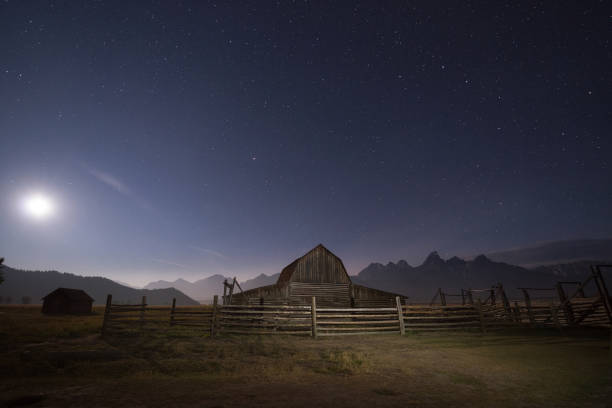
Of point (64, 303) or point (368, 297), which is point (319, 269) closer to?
point (368, 297)

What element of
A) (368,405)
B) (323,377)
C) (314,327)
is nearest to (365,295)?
(314,327)

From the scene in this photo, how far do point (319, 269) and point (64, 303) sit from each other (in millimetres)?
42349

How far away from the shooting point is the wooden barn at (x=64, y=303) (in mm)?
39706

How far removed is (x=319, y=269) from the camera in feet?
83.1

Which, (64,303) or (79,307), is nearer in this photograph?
(64,303)

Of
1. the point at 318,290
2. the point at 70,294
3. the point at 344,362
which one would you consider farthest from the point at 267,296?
the point at 70,294

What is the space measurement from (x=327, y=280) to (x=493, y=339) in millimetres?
14425

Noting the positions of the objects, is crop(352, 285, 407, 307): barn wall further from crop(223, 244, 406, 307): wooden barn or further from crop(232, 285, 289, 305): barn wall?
crop(232, 285, 289, 305): barn wall

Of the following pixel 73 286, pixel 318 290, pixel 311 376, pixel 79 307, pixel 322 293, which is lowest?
pixel 79 307

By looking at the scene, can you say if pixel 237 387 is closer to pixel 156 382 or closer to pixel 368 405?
pixel 156 382

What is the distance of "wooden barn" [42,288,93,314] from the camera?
39706mm

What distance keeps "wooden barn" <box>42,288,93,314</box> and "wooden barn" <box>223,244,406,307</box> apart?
33.9m

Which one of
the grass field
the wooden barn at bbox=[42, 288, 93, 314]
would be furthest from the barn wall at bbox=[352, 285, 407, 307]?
the wooden barn at bbox=[42, 288, 93, 314]

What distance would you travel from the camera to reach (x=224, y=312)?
47.9 ft
